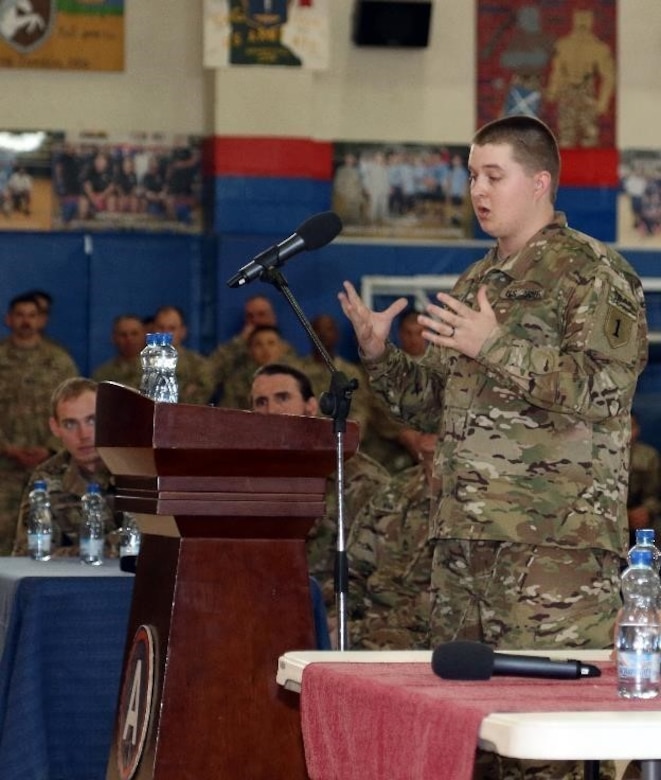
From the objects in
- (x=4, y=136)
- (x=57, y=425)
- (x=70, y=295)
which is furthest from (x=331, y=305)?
(x=57, y=425)

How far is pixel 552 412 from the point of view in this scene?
3484 millimetres

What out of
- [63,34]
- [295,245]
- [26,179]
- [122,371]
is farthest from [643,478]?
[295,245]

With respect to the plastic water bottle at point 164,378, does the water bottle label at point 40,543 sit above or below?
below

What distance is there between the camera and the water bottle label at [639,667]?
227 cm

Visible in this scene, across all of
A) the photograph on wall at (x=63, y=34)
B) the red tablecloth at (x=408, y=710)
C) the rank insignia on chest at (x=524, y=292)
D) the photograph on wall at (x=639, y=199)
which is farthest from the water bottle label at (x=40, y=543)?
the photograph on wall at (x=639, y=199)

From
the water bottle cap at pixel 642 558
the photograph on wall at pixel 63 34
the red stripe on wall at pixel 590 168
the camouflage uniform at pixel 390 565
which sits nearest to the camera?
the water bottle cap at pixel 642 558

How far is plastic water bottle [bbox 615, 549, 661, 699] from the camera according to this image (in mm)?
2264

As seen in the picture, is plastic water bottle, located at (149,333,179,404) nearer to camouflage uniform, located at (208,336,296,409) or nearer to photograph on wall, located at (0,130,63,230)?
camouflage uniform, located at (208,336,296,409)

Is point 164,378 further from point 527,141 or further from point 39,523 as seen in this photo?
point 39,523

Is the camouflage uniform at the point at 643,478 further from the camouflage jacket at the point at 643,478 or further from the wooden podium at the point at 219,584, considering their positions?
the wooden podium at the point at 219,584

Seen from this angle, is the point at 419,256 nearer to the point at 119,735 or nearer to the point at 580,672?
the point at 119,735

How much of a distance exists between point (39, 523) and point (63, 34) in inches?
214

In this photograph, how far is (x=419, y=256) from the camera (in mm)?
9961

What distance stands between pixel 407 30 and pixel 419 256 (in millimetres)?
1262
